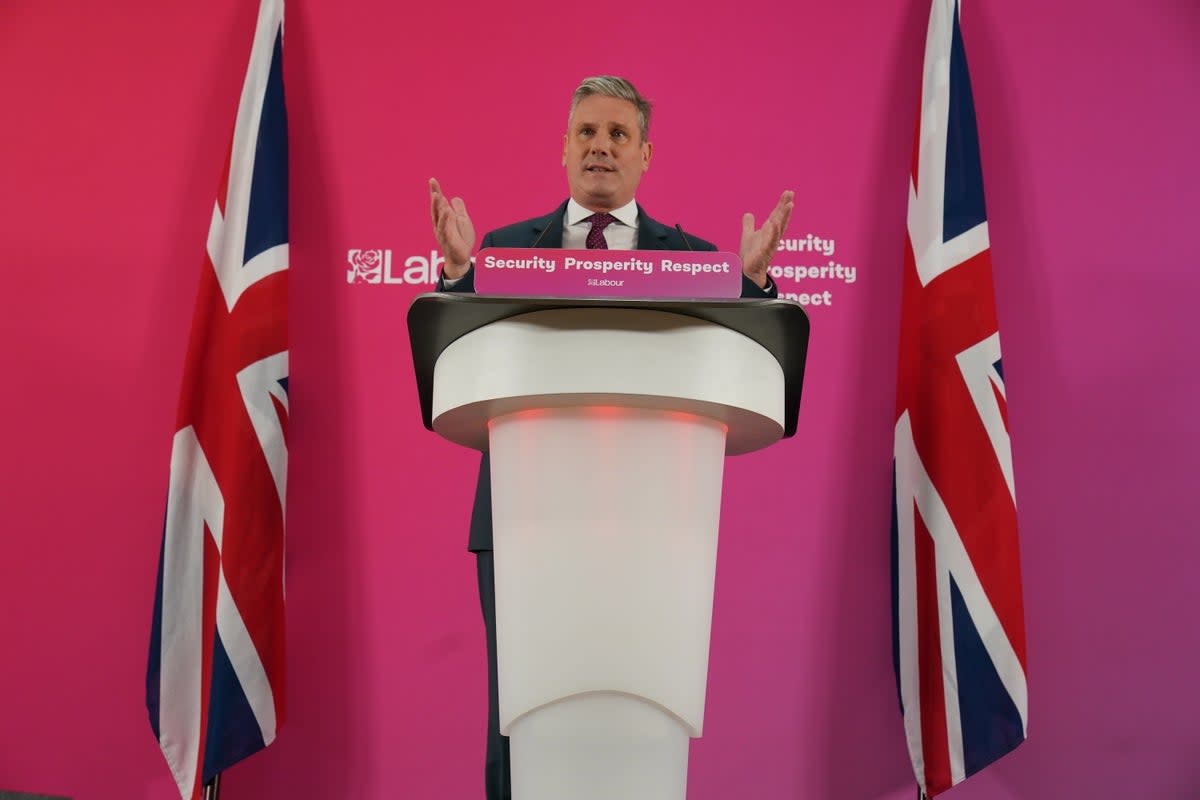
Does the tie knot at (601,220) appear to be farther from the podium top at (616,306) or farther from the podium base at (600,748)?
the podium base at (600,748)

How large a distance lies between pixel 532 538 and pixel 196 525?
1.62 m

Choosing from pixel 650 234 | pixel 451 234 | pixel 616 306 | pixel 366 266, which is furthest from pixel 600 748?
pixel 366 266

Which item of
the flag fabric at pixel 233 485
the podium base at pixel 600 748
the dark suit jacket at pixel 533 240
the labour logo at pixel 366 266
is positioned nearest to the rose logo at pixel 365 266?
the labour logo at pixel 366 266

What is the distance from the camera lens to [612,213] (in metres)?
1.97

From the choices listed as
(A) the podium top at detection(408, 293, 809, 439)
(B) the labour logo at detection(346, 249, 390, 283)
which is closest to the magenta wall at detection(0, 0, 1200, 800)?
(B) the labour logo at detection(346, 249, 390, 283)

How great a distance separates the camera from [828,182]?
251 centimetres

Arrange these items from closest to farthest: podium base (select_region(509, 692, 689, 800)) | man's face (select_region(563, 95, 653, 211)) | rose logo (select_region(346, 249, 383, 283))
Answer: podium base (select_region(509, 692, 689, 800)), man's face (select_region(563, 95, 653, 211)), rose logo (select_region(346, 249, 383, 283))

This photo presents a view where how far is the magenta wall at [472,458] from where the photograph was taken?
2297mm

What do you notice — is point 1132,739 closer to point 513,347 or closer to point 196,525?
point 513,347

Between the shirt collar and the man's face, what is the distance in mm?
53

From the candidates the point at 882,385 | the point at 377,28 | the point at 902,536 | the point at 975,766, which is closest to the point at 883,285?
the point at 882,385

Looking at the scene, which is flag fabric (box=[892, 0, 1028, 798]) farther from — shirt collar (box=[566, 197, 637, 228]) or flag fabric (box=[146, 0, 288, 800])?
flag fabric (box=[146, 0, 288, 800])

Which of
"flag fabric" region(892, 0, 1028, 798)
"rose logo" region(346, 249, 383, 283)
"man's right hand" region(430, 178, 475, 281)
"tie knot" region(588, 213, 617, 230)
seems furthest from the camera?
"rose logo" region(346, 249, 383, 283)

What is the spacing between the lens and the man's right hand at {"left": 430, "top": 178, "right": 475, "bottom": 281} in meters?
1.22
